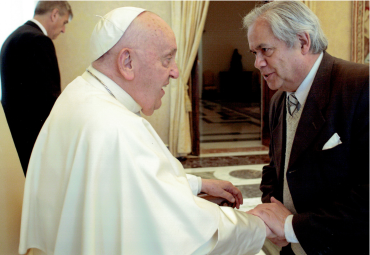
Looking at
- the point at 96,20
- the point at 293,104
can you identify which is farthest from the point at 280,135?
the point at 96,20

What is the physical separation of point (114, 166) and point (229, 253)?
0.54 m

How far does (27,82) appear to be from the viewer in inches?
111

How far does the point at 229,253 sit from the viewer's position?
1.25 m

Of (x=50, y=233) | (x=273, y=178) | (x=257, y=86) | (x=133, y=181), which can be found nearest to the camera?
(x=133, y=181)

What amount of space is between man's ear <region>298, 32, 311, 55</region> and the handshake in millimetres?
706

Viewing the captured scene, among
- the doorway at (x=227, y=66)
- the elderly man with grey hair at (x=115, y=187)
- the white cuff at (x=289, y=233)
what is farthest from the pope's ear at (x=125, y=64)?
the doorway at (x=227, y=66)

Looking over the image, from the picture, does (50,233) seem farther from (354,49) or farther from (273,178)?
(354,49)

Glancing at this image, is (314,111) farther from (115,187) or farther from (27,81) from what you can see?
(27,81)

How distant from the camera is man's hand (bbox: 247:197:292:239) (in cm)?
142

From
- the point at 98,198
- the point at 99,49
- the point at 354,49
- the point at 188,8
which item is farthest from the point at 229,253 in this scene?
the point at 354,49

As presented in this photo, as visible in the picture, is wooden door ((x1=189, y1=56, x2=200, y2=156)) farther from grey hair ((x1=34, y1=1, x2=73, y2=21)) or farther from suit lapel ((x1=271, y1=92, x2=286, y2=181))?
suit lapel ((x1=271, y1=92, x2=286, y2=181))

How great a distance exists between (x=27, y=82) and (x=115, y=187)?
2.09 metres

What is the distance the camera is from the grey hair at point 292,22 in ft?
4.72

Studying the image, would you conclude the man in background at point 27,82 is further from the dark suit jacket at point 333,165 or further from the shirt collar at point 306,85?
the dark suit jacket at point 333,165
